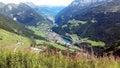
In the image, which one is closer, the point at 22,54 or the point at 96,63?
the point at 96,63

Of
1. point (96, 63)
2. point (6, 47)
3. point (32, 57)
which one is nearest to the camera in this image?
point (96, 63)

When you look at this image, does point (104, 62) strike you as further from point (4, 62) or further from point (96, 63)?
point (4, 62)

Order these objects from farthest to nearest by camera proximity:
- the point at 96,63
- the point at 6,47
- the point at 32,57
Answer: the point at 6,47 → the point at 32,57 → the point at 96,63

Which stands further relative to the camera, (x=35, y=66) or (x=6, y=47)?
(x=6, y=47)

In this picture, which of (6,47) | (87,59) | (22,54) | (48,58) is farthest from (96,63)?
(6,47)

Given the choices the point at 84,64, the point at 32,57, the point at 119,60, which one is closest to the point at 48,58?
the point at 32,57

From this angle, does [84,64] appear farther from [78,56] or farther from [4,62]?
[4,62]
